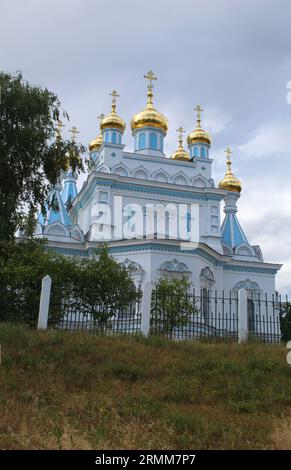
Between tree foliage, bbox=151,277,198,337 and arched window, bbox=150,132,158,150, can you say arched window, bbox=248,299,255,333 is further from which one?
arched window, bbox=150,132,158,150

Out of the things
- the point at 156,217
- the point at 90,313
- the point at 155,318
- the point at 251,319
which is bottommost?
the point at 155,318

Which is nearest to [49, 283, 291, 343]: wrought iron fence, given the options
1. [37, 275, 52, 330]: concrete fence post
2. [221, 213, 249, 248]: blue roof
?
[37, 275, 52, 330]: concrete fence post

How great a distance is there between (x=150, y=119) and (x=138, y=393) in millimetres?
20288

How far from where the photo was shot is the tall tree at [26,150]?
34.4 ft

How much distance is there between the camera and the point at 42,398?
698cm

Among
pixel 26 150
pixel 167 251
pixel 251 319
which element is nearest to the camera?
pixel 26 150

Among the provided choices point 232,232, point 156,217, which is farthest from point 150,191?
point 232,232

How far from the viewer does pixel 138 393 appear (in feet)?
23.9

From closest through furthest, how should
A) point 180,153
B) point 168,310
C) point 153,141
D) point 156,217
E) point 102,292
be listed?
point 168,310 → point 102,292 → point 156,217 → point 153,141 → point 180,153

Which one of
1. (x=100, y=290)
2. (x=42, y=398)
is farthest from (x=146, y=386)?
(x=100, y=290)

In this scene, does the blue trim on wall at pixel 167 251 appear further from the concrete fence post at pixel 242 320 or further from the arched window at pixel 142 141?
the concrete fence post at pixel 242 320

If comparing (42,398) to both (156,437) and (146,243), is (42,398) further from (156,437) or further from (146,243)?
(146,243)

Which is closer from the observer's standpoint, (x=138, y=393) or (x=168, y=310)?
(x=138, y=393)

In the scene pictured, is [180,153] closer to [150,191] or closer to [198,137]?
[198,137]
